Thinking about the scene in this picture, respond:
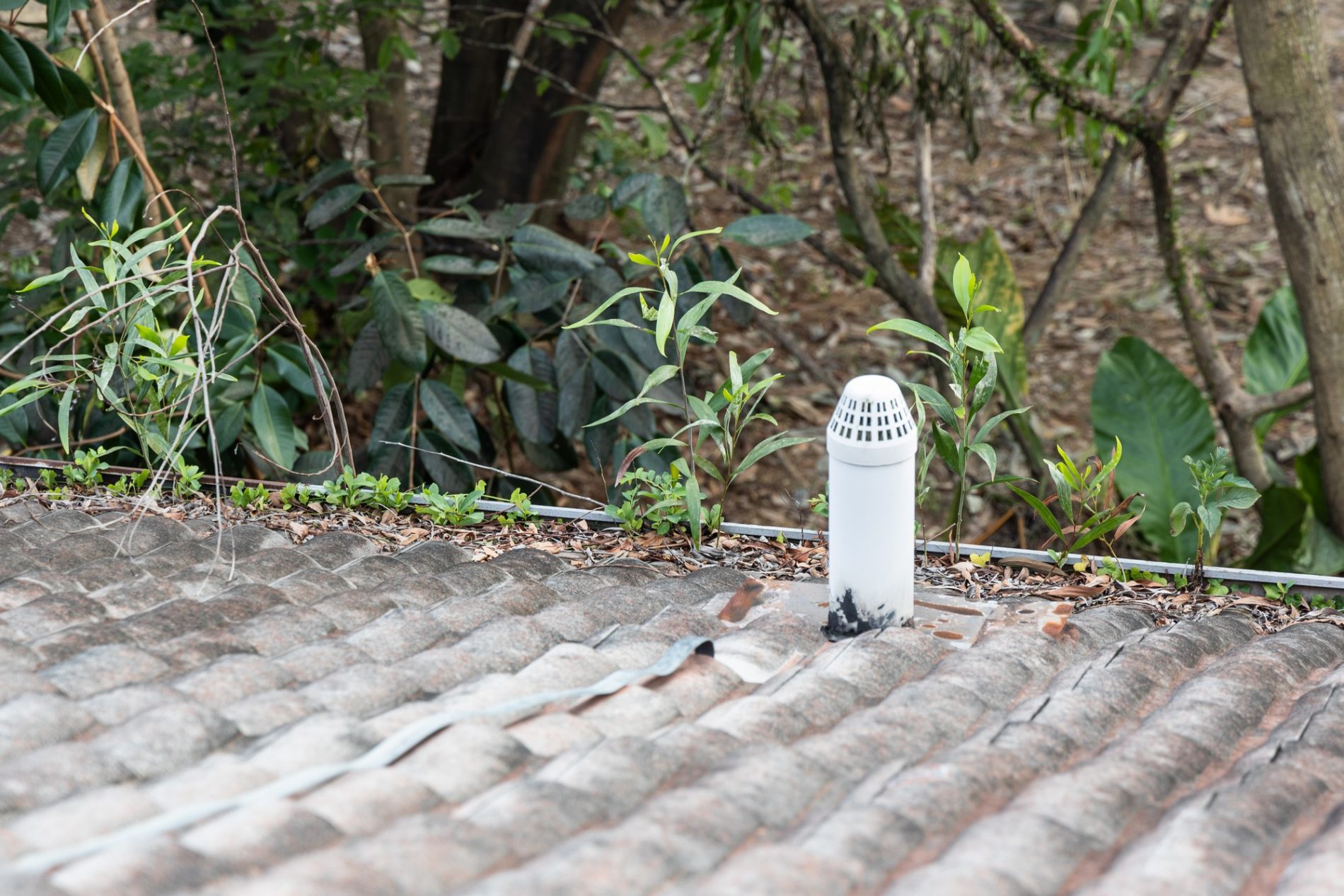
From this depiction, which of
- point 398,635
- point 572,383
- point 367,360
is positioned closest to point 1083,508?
point 398,635

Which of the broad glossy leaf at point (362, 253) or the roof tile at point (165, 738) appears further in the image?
the broad glossy leaf at point (362, 253)

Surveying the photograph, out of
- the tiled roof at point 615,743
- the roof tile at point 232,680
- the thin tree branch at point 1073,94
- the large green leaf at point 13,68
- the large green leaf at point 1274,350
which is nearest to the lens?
the tiled roof at point 615,743

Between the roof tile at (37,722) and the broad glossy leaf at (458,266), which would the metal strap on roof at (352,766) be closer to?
the roof tile at (37,722)

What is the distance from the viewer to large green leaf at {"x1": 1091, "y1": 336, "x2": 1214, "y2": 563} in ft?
17.4

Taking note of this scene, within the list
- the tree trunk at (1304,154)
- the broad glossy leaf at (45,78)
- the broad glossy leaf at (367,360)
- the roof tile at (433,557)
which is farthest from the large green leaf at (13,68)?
the tree trunk at (1304,154)

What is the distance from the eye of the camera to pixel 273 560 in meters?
2.50

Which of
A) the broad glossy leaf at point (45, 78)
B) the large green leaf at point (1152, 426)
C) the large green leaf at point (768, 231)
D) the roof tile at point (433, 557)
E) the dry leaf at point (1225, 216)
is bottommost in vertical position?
the large green leaf at point (1152, 426)

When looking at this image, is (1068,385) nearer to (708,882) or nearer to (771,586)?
(771,586)

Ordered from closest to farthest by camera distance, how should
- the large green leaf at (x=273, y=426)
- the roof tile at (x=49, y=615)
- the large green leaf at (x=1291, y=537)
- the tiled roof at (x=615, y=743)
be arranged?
the tiled roof at (x=615, y=743)
the roof tile at (x=49, y=615)
the large green leaf at (x=273, y=426)
the large green leaf at (x=1291, y=537)

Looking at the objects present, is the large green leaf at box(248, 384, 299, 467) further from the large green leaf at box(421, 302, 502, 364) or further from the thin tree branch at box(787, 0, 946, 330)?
the thin tree branch at box(787, 0, 946, 330)

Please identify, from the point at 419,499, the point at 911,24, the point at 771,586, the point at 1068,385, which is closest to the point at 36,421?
the point at 419,499

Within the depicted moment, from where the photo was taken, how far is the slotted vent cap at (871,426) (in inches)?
80.8

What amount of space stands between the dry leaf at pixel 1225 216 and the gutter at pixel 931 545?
7.27 meters

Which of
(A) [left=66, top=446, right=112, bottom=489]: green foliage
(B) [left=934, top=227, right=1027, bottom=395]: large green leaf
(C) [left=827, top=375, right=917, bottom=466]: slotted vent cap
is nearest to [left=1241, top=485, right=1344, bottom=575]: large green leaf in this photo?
(B) [left=934, top=227, right=1027, bottom=395]: large green leaf
